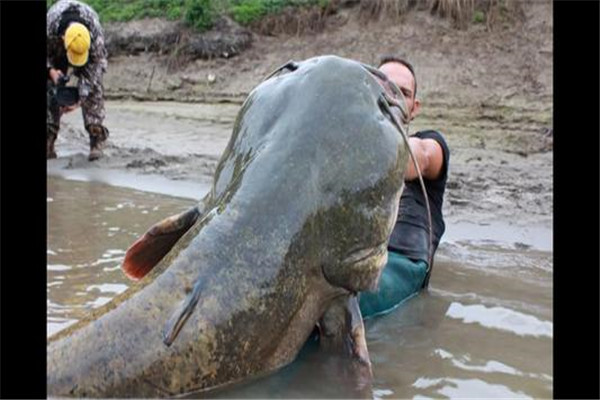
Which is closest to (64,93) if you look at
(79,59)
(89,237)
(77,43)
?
(79,59)

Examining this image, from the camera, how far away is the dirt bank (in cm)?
602

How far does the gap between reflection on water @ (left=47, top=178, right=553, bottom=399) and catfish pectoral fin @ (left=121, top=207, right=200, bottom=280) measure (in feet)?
1.59

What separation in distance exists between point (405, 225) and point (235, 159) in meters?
1.26

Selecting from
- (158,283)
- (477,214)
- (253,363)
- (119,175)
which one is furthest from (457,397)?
(119,175)

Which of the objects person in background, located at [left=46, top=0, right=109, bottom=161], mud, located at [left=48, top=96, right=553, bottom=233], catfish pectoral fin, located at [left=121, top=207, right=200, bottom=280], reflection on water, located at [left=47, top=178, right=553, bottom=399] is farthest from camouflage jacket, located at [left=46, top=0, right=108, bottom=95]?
catfish pectoral fin, located at [left=121, top=207, right=200, bottom=280]

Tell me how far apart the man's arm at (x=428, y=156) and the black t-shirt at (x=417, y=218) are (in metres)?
0.03

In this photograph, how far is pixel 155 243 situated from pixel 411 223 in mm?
1389

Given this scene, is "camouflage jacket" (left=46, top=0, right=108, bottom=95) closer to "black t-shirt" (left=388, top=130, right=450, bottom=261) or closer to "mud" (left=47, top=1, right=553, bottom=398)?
"mud" (left=47, top=1, right=553, bottom=398)

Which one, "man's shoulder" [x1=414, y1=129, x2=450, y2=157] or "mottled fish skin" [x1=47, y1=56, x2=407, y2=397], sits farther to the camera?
"man's shoulder" [x1=414, y1=129, x2=450, y2=157]

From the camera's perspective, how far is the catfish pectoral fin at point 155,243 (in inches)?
95.3

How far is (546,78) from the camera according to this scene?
9.60 meters

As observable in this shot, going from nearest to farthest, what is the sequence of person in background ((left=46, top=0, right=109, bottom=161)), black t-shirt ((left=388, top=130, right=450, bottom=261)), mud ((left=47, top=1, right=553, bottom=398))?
mud ((left=47, top=1, right=553, bottom=398)), black t-shirt ((left=388, top=130, right=450, bottom=261)), person in background ((left=46, top=0, right=109, bottom=161))

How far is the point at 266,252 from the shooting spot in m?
2.24

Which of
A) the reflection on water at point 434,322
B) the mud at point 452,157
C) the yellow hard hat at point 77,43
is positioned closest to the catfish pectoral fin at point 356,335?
the reflection on water at point 434,322
